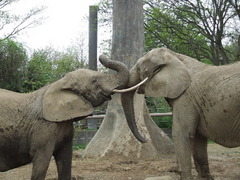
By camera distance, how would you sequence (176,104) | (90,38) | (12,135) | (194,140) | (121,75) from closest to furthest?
1. (12,135)
2. (121,75)
3. (176,104)
4. (194,140)
5. (90,38)

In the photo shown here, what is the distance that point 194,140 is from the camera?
6574mm

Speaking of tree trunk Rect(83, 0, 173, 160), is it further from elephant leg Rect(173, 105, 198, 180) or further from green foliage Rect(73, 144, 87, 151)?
green foliage Rect(73, 144, 87, 151)

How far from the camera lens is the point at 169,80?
624cm

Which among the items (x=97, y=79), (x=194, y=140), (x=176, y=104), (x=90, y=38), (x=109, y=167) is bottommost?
(x=109, y=167)

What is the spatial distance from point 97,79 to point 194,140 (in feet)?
6.42

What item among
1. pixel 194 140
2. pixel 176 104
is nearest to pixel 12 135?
pixel 176 104

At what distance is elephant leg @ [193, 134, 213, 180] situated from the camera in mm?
6570

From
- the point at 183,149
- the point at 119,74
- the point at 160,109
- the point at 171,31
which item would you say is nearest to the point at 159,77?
the point at 119,74

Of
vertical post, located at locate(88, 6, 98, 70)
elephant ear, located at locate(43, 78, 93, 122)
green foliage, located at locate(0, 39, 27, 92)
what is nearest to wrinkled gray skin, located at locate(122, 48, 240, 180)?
elephant ear, located at locate(43, 78, 93, 122)

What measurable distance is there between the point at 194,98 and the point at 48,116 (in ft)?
6.84

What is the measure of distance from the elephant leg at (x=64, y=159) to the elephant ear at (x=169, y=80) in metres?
1.54

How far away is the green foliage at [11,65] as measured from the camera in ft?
54.7

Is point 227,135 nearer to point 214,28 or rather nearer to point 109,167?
point 109,167

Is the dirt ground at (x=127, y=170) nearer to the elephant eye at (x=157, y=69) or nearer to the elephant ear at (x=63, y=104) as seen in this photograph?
the elephant eye at (x=157, y=69)
